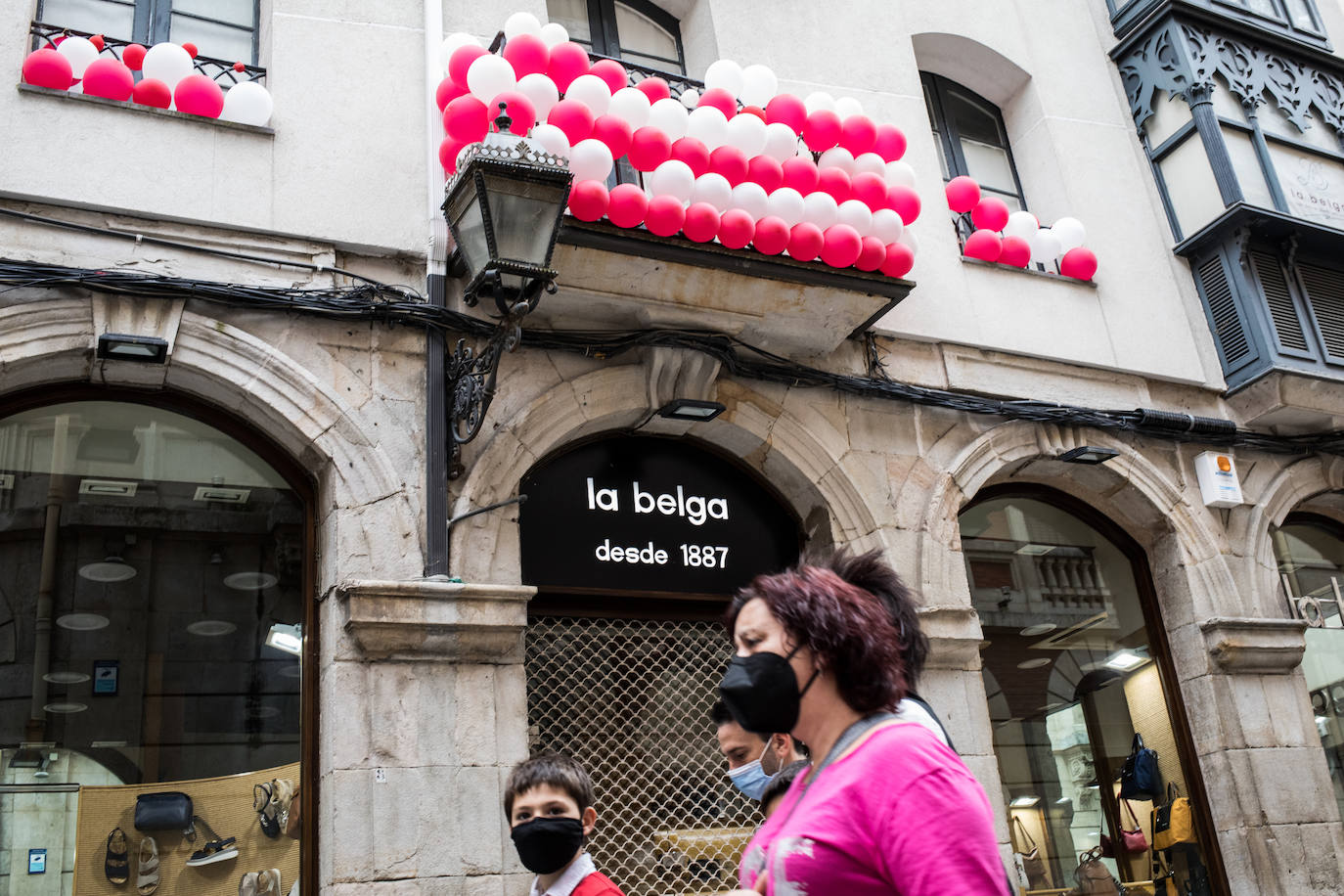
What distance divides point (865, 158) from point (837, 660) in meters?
4.57

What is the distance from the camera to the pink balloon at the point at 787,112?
6.06m

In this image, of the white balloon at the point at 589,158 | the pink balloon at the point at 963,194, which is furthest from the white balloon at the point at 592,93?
the pink balloon at the point at 963,194

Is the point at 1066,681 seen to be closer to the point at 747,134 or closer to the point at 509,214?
the point at 747,134

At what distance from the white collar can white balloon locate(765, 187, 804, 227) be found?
138 inches

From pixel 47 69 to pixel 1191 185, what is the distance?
6.98m

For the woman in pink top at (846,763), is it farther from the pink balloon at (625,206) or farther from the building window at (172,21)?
the building window at (172,21)

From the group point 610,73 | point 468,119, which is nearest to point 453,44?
point 468,119

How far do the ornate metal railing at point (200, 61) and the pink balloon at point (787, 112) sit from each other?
2548 mm

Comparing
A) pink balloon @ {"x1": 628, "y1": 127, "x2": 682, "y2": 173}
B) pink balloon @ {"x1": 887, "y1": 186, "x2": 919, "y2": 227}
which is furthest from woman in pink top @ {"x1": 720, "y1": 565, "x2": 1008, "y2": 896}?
pink balloon @ {"x1": 887, "y1": 186, "x2": 919, "y2": 227}

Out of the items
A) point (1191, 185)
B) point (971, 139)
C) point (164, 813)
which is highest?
point (971, 139)

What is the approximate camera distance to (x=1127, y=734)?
7.05 meters

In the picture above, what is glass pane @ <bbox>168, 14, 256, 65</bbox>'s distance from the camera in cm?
596

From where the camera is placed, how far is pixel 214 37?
6035 millimetres

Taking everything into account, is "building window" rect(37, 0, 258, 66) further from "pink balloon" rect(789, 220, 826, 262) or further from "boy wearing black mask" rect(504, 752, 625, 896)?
"boy wearing black mask" rect(504, 752, 625, 896)
